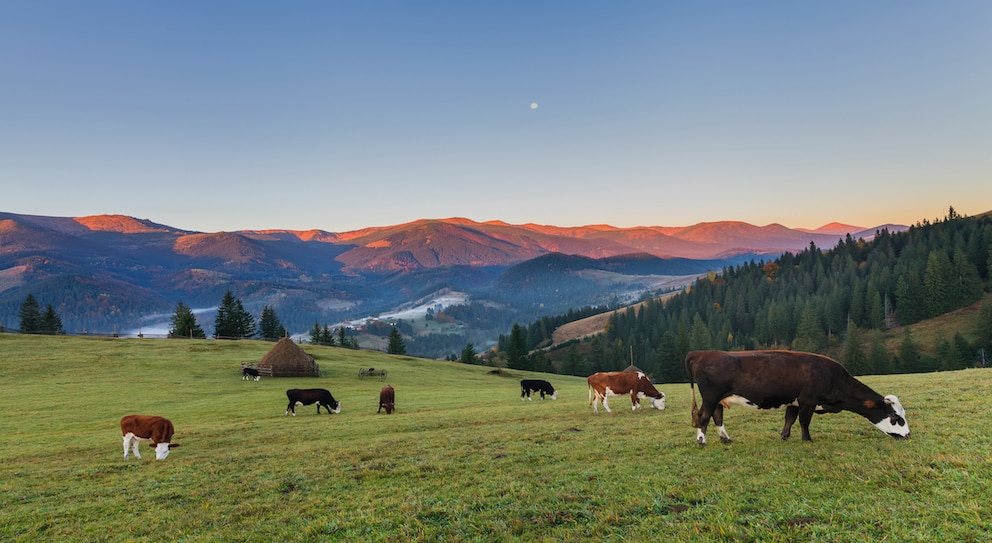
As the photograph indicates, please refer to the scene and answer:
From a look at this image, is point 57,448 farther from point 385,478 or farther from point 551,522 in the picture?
point 551,522

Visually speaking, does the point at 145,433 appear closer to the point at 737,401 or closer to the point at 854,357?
the point at 737,401

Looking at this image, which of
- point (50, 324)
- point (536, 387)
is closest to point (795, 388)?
point (536, 387)

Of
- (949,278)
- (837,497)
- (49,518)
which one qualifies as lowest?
(49,518)

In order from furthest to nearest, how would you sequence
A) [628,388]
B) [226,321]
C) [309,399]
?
1. [226,321]
2. [309,399]
3. [628,388]

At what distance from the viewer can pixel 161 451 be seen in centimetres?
1780

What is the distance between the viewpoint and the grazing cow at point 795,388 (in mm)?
12406

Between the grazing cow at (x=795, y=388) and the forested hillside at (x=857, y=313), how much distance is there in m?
105

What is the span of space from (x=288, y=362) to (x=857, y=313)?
173 meters

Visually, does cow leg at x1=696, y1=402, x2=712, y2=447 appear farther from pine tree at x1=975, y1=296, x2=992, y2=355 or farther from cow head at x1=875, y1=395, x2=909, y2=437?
pine tree at x1=975, y1=296, x2=992, y2=355

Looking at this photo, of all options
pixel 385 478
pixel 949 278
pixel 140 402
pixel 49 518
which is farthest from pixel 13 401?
pixel 949 278

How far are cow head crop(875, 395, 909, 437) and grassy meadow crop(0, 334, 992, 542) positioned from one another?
315 millimetres

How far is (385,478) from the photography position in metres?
13.2

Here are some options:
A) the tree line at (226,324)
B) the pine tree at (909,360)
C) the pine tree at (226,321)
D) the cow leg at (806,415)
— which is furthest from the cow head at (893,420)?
the pine tree at (909,360)

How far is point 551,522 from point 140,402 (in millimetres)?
41831
